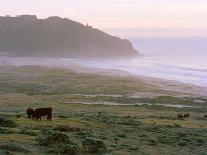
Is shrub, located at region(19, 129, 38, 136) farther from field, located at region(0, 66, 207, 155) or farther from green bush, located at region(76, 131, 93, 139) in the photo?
green bush, located at region(76, 131, 93, 139)

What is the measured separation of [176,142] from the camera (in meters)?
24.3

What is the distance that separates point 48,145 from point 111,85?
64816 millimetres

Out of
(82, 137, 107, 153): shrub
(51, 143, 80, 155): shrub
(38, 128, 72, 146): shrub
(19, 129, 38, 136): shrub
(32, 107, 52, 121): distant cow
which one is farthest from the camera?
(32, 107, 52, 121): distant cow

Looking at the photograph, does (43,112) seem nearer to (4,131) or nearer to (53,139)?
(4,131)

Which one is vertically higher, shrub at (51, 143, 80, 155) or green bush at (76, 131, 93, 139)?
shrub at (51, 143, 80, 155)

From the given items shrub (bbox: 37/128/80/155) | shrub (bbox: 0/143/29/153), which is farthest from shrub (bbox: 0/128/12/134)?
shrub (bbox: 0/143/29/153)

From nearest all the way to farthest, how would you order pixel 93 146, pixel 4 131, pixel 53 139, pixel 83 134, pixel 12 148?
pixel 12 148 < pixel 93 146 < pixel 53 139 < pixel 4 131 < pixel 83 134

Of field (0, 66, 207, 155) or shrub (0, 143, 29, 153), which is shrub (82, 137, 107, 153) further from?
shrub (0, 143, 29, 153)

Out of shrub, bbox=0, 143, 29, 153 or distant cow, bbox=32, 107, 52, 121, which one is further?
distant cow, bbox=32, 107, 52, 121

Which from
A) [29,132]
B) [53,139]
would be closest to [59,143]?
[53,139]

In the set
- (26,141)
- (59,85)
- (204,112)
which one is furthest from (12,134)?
(59,85)

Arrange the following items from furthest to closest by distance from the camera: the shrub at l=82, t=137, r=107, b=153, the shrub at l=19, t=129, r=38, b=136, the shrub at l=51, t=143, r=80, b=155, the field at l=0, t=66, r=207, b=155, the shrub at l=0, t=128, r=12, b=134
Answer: the shrub at l=19, t=129, r=38, b=136 < the shrub at l=0, t=128, r=12, b=134 < the field at l=0, t=66, r=207, b=155 < the shrub at l=82, t=137, r=107, b=153 < the shrub at l=51, t=143, r=80, b=155

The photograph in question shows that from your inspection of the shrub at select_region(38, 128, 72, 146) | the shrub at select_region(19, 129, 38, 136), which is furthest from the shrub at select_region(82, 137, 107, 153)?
the shrub at select_region(19, 129, 38, 136)

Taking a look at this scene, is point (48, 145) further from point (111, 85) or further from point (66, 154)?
point (111, 85)
